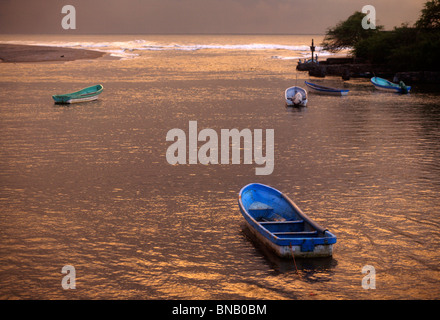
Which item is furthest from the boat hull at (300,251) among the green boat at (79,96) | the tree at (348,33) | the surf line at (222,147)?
the tree at (348,33)

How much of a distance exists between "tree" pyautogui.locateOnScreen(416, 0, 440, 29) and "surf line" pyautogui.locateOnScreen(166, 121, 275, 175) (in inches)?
1602

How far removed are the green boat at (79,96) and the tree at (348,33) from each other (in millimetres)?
51773

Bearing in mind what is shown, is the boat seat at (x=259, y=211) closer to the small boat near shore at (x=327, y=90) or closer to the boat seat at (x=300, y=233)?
the boat seat at (x=300, y=233)

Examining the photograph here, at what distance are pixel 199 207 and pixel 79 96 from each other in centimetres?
2344

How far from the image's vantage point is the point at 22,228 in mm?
12008

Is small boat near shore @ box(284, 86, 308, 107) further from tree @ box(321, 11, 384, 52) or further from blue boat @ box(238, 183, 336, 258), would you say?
tree @ box(321, 11, 384, 52)

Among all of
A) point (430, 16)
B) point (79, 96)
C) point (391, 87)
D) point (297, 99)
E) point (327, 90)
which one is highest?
point (430, 16)

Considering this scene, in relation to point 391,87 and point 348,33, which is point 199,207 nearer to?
point 391,87

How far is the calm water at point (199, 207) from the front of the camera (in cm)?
944

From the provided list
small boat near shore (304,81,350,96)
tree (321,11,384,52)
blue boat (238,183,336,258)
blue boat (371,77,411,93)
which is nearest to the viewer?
blue boat (238,183,336,258)

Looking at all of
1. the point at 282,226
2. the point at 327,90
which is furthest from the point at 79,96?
the point at 282,226

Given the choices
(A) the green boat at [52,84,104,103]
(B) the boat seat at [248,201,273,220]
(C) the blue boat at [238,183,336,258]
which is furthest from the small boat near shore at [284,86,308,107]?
(B) the boat seat at [248,201,273,220]

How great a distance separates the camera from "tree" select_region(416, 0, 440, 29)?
5494 cm

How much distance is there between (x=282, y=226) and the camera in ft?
37.0
